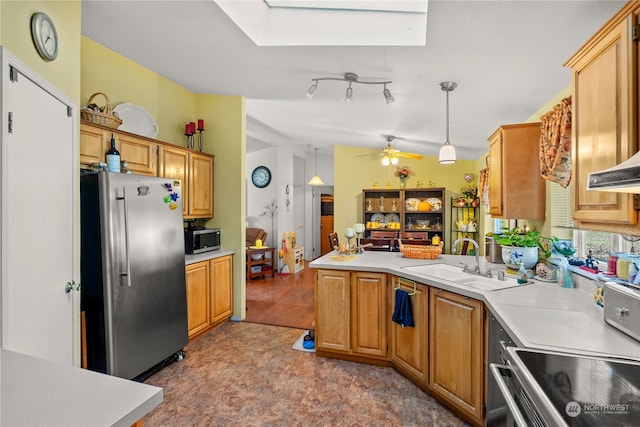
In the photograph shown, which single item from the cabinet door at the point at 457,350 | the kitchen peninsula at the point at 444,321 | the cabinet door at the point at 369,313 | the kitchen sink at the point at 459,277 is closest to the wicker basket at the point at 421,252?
the kitchen peninsula at the point at 444,321

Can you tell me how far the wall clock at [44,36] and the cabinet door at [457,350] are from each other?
275 centimetres

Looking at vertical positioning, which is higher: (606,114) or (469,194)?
(606,114)

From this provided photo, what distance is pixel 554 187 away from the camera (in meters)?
2.54

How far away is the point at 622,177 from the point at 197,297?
331cm

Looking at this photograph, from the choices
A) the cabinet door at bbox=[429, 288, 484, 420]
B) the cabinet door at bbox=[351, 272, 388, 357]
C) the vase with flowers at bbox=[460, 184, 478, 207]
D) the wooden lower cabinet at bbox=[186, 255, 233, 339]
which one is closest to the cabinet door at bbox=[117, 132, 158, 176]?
the wooden lower cabinet at bbox=[186, 255, 233, 339]

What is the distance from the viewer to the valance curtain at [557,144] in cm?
195

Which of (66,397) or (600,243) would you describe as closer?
(66,397)

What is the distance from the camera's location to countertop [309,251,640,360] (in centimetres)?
122

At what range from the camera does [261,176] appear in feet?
23.1

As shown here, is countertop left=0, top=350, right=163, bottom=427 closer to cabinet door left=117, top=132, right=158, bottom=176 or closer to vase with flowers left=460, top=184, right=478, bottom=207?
cabinet door left=117, top=132, right=158, bottom=176

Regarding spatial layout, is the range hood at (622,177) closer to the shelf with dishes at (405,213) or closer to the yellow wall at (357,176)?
the shelf with dishes at (405,213)

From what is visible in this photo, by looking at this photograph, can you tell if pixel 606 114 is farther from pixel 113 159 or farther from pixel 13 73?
pixel 113 159

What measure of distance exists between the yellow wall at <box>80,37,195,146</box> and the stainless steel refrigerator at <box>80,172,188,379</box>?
1.05 m

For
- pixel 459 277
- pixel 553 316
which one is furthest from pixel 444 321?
pixel 553 316
